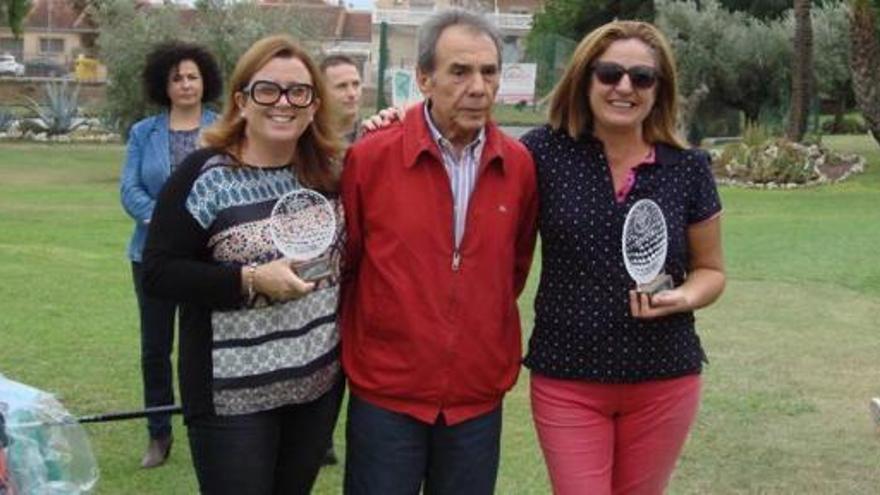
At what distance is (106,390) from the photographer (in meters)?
7.49

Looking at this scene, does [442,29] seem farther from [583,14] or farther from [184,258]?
[583,14]

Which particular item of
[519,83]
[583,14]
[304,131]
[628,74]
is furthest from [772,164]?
[583,14]

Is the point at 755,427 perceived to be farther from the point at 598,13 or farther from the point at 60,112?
the point at 598,13

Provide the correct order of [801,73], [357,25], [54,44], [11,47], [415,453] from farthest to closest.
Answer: [11,47] → [54,44] → [357,25] → [801,73] → [415,453]

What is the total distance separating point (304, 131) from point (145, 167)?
2.56 meters

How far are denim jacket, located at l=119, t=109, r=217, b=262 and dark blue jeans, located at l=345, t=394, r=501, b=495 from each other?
2585 mm

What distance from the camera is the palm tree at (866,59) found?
23.2 m

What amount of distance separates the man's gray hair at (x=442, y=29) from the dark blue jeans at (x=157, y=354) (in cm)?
275

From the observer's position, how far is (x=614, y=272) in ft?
11.7

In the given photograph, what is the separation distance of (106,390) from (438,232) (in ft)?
15.0

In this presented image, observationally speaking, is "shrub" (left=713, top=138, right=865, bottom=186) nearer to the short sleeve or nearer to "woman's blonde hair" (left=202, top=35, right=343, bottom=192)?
the short sleeve

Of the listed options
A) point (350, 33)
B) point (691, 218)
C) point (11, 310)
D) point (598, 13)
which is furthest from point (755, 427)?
point (350, 33)

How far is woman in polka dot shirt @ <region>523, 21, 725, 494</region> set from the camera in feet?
11.7

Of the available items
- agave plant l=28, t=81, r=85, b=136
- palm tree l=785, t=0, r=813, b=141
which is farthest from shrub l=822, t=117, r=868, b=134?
agave plant l=28, t=81, r=85, b=136
